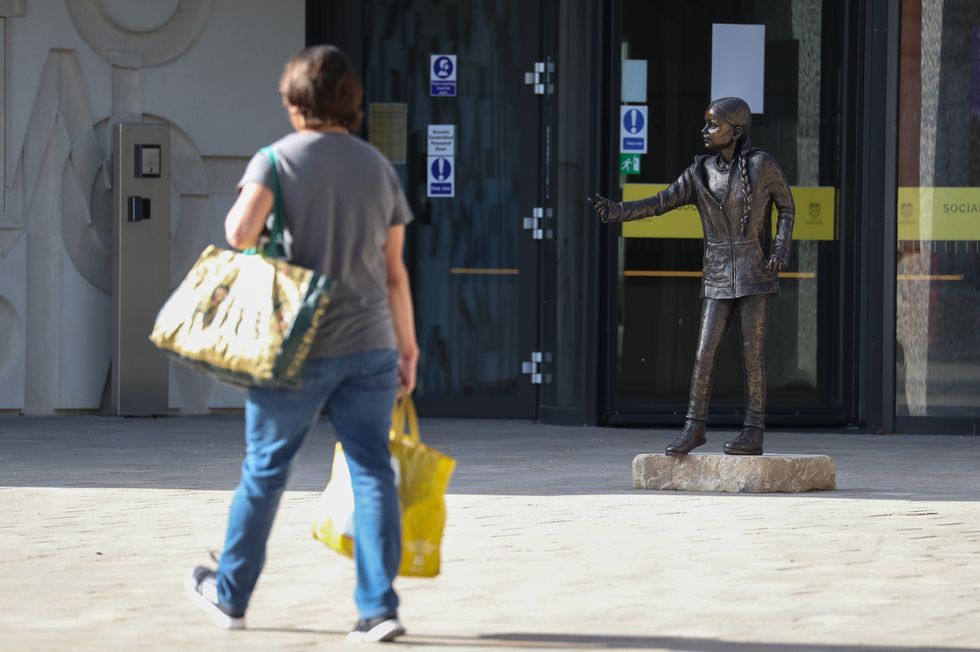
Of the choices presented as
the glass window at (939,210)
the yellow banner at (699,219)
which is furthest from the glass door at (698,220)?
the glass window at (939,210)

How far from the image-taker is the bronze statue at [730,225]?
855cm

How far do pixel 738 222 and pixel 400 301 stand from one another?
12.2 ft

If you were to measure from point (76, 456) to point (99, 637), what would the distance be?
5.05 m

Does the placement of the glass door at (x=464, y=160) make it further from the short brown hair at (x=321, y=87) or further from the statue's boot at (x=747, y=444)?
the short brown hair at (x=321, y=87)

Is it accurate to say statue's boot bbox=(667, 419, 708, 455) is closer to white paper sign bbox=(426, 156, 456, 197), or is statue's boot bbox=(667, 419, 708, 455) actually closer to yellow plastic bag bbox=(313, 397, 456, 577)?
yellow plastic bag bbox=(313, 397, 456, 577)

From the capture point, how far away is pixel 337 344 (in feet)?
16.1

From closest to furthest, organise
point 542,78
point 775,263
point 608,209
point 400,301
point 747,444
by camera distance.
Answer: point 400,301, point 775,263, point 608,209, point 747,444, point 542,78

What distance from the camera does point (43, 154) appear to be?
40.2ft

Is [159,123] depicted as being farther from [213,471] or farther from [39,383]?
[213,471]

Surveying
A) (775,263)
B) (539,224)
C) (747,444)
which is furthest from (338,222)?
(539,224)

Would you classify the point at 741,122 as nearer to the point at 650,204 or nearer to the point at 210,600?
the point at 650,204

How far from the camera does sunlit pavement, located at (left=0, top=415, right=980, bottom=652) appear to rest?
5156 mm

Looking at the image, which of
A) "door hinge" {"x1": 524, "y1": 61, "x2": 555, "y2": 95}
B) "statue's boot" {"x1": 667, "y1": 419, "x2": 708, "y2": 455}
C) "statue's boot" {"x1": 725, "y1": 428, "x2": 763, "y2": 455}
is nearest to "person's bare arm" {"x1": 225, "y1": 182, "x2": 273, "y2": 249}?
"statue's boot" {"x1": 667, "y1": 419, "x2": 708, "y2": 455}

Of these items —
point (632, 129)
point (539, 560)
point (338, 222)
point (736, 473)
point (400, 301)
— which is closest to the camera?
point (338, 222)
